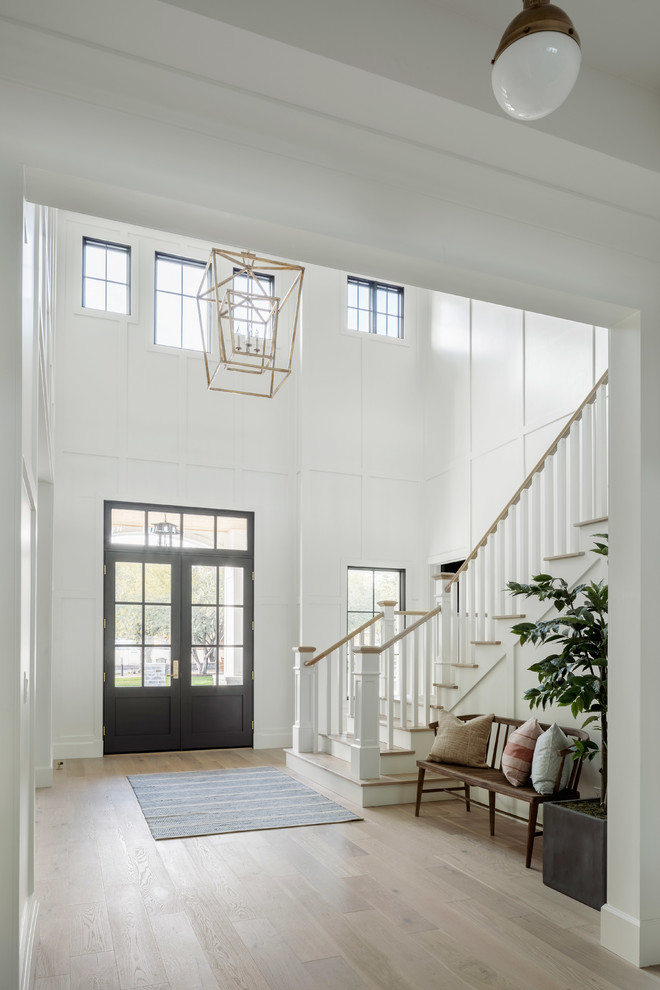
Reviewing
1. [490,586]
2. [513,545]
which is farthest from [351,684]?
[513,545]

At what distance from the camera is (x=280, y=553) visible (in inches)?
373

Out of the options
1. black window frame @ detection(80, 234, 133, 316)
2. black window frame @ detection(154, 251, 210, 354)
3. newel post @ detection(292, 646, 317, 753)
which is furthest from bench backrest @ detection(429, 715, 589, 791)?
black window frame @ detection(80, 234, 133, 316)

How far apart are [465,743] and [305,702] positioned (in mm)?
2565

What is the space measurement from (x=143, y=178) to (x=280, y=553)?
23.4 feet

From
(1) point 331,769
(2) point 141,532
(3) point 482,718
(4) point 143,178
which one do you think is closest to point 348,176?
(4) point 143,178

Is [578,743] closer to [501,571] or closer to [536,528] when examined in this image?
[536,528]

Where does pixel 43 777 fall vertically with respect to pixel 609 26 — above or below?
below

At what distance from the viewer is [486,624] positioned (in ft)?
20.7

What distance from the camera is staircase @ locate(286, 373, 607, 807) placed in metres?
5.30

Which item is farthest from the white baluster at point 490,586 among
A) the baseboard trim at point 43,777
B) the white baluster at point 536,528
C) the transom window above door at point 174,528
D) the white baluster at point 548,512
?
the baseboard trim at point 43,777

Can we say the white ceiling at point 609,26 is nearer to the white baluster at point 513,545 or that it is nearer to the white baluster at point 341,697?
the white baluster at point 513,545

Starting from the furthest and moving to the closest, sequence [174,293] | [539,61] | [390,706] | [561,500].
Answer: [174,293]
[390,706]
[561,500]
[539,61]

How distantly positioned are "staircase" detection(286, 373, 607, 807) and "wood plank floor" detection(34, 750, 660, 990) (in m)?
0.76

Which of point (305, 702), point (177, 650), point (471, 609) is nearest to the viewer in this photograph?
point (471, 609)
